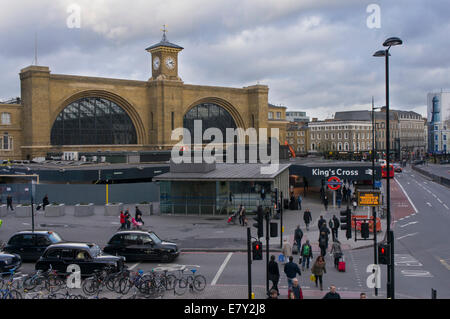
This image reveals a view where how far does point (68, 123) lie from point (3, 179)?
→ 21.5 meters

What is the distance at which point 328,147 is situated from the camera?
148 metres

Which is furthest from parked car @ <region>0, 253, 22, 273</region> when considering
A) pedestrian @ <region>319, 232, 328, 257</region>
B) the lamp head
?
the lamp head

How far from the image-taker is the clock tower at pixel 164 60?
254 ft

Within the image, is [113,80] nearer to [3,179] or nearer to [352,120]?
[3,179]

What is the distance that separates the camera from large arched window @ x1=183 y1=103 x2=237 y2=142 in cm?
8205

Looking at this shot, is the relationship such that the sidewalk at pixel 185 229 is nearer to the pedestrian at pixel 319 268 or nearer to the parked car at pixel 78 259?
the parked car at pixel 78 259

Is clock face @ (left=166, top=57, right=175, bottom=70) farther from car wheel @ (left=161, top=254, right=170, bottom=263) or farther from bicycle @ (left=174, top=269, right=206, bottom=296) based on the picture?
bicycle @ (left=174, top=269, right=206, bottom=296)

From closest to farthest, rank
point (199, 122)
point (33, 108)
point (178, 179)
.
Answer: point (178, 179) < point (33, 108) < point (199, 122)

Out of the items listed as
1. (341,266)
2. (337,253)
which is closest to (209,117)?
(337,253)

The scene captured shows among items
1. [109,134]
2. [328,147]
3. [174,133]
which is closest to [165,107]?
[174,133]

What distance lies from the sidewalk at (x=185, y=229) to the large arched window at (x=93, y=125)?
101ft

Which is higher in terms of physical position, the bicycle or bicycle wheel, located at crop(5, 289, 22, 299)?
bicycle wheel, located at crop(5, 289, 22, 299)

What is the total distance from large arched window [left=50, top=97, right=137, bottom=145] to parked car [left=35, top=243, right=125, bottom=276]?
50.2 metres
